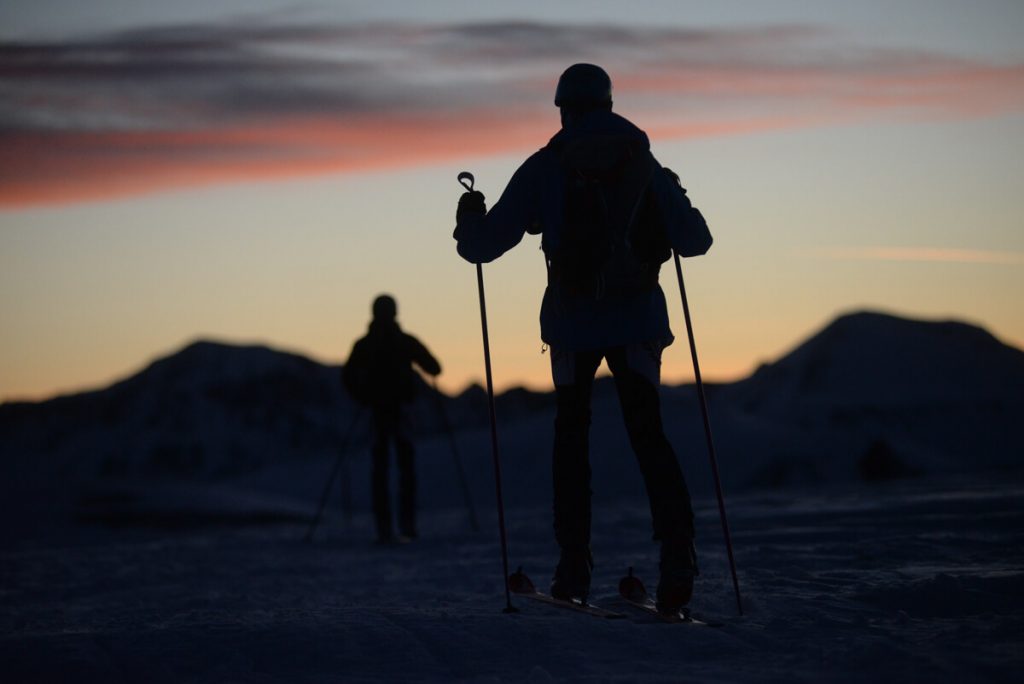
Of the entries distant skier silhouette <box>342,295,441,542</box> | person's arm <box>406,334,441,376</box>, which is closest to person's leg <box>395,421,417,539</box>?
distant skier silhouette <box>342,295,441,542</box>

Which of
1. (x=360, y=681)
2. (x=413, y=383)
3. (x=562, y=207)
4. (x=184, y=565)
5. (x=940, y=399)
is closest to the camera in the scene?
(x=360, y=681)

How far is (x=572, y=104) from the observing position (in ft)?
19.3

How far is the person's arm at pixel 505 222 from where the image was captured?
19.2 ft

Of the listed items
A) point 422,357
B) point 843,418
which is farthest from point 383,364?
point 843,418

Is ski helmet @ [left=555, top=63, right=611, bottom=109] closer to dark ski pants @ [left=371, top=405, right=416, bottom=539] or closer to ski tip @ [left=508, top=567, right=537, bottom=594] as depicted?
ski tip @ [left=508, top=567, right=537, bottom=594]

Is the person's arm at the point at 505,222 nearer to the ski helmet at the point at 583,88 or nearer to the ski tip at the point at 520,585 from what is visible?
the ski helmet at the point at 583,88

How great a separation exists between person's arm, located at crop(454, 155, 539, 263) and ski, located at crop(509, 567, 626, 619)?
138 cm

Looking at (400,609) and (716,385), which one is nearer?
(400,609)

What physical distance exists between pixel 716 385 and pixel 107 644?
40164 millimetres

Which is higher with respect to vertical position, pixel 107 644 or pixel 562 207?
pixel 562 207

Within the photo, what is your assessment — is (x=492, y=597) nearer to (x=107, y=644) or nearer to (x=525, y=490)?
(x=107, y=644)

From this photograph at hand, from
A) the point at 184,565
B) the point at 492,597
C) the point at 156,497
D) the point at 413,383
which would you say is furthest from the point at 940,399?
the point at 492,597

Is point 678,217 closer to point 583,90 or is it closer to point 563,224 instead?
point 563,224

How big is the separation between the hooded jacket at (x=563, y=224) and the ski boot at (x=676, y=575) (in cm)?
86
